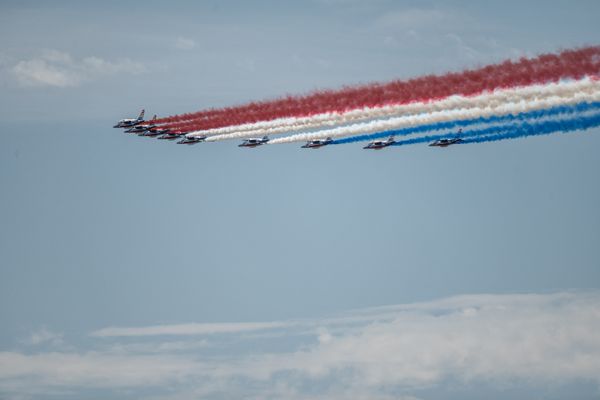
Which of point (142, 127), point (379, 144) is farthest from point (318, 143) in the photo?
point (142, 127)

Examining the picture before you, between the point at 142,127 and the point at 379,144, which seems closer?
the point at 379,144

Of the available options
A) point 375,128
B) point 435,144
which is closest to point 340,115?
point 375,128

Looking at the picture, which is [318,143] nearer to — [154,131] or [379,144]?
[379,144]

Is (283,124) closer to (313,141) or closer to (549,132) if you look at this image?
(313,141)

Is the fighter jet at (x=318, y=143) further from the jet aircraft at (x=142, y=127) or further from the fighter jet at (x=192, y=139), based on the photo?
the jet aircraft at (x=142, y=127)

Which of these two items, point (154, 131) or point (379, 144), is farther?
point (154, 131)

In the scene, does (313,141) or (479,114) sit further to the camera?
(313,141)

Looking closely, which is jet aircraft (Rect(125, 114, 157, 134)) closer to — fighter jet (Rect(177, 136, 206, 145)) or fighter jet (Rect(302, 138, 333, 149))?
fighter jet (Rect(177, 136, 206, 145))

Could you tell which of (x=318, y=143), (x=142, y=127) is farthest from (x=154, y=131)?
(x=318, y=143)

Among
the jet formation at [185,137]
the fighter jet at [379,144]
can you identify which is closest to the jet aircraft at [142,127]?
the jet formation at [185,137]
